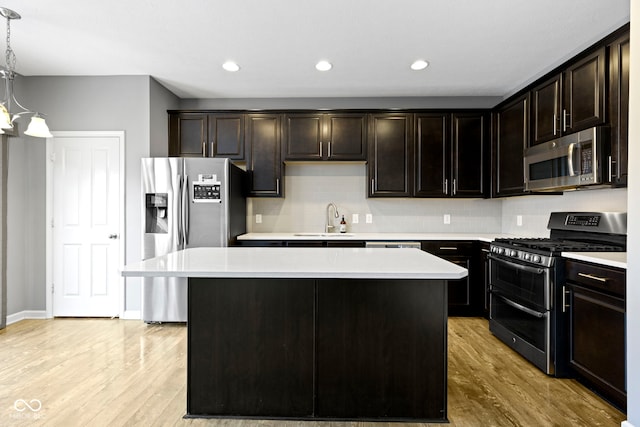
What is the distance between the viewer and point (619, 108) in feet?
7.91

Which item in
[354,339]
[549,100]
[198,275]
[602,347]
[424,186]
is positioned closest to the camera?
[198,275]

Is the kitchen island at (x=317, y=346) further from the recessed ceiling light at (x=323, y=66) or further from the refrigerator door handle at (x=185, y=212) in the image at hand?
the recessed ceiling light at (x=323, y=66)

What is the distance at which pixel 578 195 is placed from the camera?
3275mm

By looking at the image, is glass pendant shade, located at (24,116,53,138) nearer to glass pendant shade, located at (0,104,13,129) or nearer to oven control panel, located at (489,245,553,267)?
glass pendant shade, located at (0,104,13,129)

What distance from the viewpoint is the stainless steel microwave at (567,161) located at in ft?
8.34

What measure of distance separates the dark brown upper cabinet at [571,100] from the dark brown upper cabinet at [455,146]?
0.82m

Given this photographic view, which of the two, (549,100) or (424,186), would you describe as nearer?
(549,100)

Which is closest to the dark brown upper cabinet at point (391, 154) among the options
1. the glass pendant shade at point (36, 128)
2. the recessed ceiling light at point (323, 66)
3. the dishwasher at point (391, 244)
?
the dishwasher at point (391, 244)

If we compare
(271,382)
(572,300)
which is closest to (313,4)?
(271,382)

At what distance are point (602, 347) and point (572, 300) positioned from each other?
0.34 meters

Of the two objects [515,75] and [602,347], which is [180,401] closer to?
[602,347]

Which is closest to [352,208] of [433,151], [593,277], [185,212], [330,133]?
[330,133]

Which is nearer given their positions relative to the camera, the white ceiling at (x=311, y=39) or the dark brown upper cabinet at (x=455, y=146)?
the white ceiling at (x=311, y=39)

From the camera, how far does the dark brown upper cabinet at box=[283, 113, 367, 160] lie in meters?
4.29
